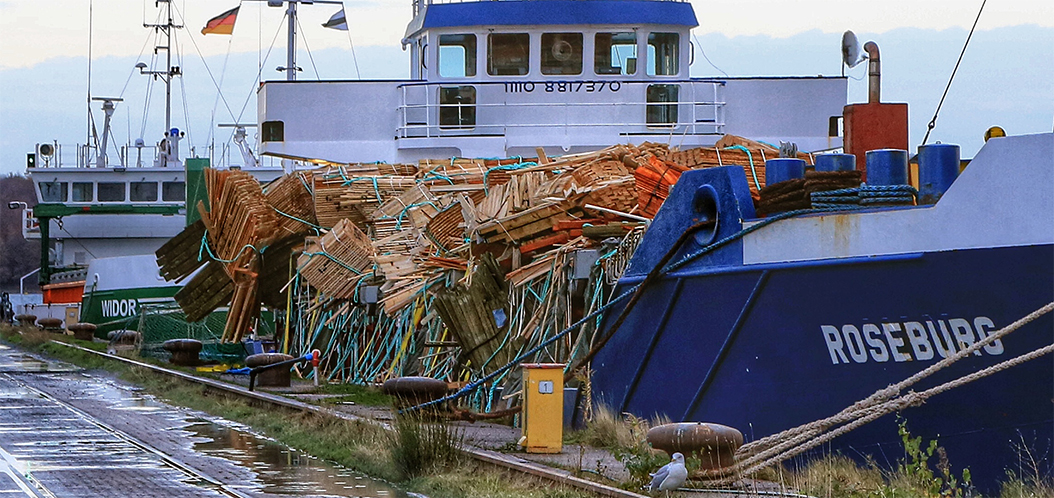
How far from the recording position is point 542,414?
12438 mm

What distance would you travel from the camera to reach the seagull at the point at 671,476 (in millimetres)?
9367

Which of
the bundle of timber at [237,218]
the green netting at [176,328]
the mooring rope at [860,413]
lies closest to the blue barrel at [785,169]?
the mooring rope at [860,413]

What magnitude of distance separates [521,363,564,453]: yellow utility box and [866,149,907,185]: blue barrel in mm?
3326

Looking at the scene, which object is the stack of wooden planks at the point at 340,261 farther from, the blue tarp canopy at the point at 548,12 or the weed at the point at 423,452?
the weed at the point at 423,452

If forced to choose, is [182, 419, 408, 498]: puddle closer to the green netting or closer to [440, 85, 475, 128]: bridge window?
[440, 85, 475, 128]: bridge window

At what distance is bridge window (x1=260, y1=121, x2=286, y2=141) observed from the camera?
82.0 ft

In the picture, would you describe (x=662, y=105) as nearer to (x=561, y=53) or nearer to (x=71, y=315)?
(x=561, y=53)

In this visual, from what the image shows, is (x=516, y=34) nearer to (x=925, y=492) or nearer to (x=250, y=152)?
(x=925, y=492)

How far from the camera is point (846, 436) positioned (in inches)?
407

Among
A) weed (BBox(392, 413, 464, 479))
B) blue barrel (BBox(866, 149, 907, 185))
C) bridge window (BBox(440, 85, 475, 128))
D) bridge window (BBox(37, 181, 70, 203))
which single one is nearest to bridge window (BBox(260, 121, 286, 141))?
bridge window (BBox(440, 85, 475, 128))

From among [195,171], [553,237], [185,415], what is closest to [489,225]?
[553,237]

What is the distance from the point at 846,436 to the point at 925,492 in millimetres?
1303

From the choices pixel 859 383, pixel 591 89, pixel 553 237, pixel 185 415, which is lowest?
pixel 185 415

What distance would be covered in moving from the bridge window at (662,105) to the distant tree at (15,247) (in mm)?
100161
